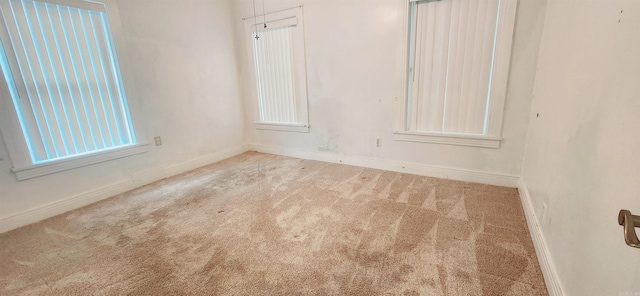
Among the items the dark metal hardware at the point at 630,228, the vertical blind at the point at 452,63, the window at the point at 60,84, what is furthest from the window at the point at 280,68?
the dark metal hardware at the point at 630,228

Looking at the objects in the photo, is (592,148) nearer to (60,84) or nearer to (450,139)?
(450,139)

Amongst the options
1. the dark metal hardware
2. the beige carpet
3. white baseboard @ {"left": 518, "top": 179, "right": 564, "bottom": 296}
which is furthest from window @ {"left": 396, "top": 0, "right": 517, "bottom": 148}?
the dark metal hardware

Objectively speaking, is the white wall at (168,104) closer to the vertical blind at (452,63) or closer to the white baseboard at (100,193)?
the white baseboard at (100,193)

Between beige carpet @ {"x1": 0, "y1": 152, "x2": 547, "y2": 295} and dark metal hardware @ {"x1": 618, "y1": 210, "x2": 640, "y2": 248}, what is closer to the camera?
Result: dark metal hardware @ {"x1": 618, "y1": 210, "x2": 640, "y2": 248}

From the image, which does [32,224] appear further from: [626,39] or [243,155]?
[626,39]

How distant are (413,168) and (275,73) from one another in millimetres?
2446

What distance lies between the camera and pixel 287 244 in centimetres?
185

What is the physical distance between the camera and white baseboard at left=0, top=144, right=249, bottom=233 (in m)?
2.27

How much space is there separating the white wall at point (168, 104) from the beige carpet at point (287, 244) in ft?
0.80

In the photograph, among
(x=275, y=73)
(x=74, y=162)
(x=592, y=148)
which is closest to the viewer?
(x=592, y=148)

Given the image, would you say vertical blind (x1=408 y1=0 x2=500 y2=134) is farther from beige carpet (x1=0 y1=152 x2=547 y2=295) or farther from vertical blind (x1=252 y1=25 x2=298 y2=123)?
vertical blind (x1=252 y1=25 x2=298 y2=123)

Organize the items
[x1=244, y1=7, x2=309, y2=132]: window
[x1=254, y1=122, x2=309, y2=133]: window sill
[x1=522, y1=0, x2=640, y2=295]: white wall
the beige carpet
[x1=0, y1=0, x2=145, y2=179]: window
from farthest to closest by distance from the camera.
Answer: [x1=254, y1=122, x2=309, y2=133]: window sill, [x1=244, y1=7, x2=309, y2=132]: window, [x1=0, y1=0, x2=145, y2=179]: window, the beige carpet, [x1=522, y1=0, x2=640, y2=295]: white wall

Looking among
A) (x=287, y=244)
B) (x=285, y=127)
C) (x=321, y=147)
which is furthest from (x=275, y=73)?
(x=287, y=244)

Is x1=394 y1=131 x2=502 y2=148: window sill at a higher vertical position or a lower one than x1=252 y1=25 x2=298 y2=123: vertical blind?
lower
